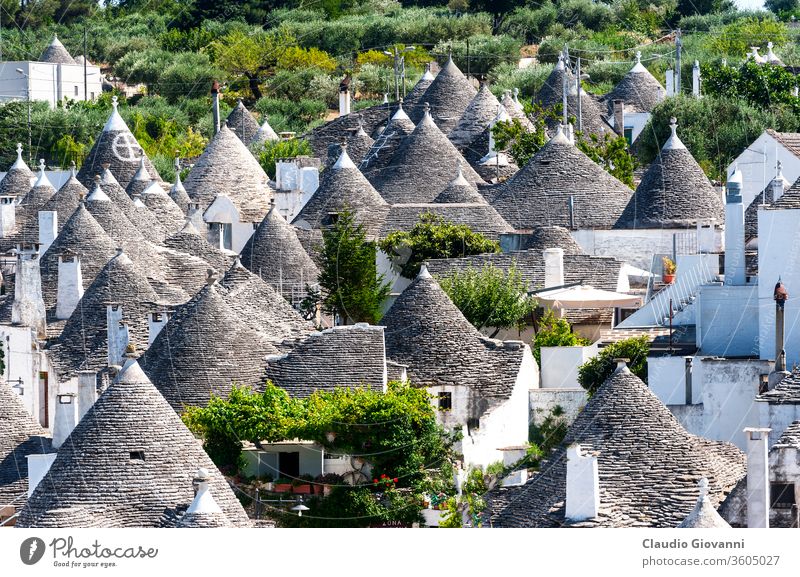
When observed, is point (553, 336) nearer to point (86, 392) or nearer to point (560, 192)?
point (86, 392)

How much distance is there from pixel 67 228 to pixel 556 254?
11.1m

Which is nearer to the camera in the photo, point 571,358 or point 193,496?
point 193,496

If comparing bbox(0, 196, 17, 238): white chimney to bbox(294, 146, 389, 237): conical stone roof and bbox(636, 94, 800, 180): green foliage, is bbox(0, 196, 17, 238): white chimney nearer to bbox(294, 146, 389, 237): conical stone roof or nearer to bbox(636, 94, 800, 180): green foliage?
bbox(294, 146, 389, 237): conical stone roof

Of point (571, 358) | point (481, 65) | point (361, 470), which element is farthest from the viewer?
point (481, 65)

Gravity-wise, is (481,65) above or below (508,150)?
above

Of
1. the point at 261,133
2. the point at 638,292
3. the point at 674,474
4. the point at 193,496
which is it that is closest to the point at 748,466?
the point at 674,474

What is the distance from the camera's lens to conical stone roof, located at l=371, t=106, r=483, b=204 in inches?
2793

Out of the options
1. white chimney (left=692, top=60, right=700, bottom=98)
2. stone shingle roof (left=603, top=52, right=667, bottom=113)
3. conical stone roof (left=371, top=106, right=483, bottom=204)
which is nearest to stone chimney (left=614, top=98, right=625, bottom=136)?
stone shingle roof (left=603, top=52, right=667, bottom=113)

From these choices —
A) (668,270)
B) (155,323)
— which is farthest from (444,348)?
(668,270)

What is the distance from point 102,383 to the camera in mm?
46906

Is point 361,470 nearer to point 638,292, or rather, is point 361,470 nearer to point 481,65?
point 638,292

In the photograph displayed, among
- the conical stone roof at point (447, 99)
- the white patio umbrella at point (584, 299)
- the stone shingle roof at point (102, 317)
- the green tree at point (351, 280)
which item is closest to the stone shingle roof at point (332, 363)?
the stone shingle roof at point (102, 317)

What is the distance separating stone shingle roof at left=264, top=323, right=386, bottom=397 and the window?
1307 centimetres

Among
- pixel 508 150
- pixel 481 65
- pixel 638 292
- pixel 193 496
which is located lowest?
pixel 193 496
